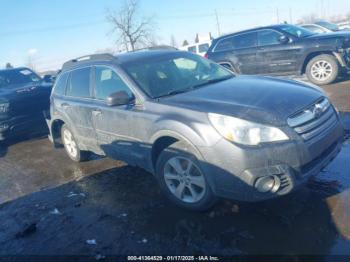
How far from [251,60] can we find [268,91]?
698cm

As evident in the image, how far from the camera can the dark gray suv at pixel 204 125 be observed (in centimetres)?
329

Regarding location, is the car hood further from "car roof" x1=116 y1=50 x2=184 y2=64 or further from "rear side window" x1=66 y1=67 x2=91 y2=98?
"rear side window" x1=66 y1=67 x2=91 y2=98

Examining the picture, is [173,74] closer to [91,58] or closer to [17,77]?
[91,58]

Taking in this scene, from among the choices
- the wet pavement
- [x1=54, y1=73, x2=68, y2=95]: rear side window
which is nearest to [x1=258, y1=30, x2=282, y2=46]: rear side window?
the wet pavement

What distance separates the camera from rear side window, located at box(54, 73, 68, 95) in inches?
242

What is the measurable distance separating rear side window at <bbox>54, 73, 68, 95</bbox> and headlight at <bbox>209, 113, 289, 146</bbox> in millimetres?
3775

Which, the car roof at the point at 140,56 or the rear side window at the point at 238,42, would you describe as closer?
the car roof at the point at 140,56

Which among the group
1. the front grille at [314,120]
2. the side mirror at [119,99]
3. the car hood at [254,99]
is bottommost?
the front grille at [314,120]

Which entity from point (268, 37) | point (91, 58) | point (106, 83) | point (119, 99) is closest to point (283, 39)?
point (268, 37)

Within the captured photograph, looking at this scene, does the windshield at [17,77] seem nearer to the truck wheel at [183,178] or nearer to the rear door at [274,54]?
the rear door at [274,54]

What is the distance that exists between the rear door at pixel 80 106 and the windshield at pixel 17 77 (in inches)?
187

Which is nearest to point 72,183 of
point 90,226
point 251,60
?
point 90,226

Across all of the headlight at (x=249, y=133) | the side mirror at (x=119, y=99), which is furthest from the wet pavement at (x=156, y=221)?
the side mirror at (x=119, y=99)

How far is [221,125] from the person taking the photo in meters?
3.39
